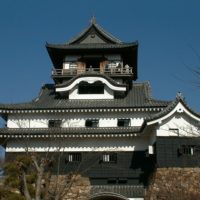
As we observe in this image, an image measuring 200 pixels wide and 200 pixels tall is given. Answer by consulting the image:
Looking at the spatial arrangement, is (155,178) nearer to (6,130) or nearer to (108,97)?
(108,97)

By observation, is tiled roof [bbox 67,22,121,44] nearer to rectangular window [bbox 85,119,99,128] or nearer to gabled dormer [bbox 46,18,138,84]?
gabled dormer [bbox 46,18,138,84]

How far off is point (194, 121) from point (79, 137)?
657cm

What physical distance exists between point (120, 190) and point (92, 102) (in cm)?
630

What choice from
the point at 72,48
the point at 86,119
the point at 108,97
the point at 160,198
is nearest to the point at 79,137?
the point at 86,119

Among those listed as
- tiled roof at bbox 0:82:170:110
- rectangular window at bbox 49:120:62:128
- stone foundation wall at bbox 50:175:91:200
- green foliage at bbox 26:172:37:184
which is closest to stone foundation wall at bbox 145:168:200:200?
stone foundation wall at bbox 50:175:91:200

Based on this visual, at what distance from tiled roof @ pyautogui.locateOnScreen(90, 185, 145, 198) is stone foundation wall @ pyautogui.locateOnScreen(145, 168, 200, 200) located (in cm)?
91

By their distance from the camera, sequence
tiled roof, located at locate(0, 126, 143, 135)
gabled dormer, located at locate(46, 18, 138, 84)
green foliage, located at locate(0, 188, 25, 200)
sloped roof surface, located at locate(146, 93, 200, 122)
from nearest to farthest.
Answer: green foliage, located at locate(0, 188, 25, 200)
sloped roof surface, located at locate(146, 93, 200, 122)
tiled roof, located at locate(0, 126, 143, 135)
gabled dormer, located at locate(46, 18, 138, 84)

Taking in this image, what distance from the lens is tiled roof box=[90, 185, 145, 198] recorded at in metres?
22.5

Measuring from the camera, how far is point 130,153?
24.2m

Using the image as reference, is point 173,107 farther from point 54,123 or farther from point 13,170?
point 13,170

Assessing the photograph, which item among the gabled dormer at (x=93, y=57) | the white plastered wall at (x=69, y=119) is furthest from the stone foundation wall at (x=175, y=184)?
the gabled dormer at (x=93, y=57)

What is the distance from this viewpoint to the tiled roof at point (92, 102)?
83.0ft

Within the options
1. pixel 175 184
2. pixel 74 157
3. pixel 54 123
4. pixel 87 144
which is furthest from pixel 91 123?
pixel 175 184

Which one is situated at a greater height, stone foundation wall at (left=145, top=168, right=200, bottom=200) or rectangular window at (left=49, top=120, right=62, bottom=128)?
rectangular window at (left=49, top=120, right=62, bottom=128)
